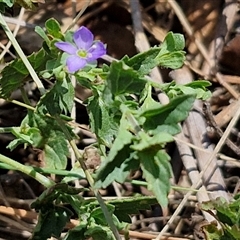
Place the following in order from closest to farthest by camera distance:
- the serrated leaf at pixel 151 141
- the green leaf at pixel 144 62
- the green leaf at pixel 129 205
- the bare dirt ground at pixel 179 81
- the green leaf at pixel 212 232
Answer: the serrated leaf at pixel 151 141 → the green leaf at pixel 144 62 → the green leaf at pixel 129 205 → the green leaf at pixel 212 232 → the bare dirt ground at pixel 179 81

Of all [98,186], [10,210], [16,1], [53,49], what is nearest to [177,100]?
[98,186]

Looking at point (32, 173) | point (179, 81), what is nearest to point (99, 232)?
point (32, 173)

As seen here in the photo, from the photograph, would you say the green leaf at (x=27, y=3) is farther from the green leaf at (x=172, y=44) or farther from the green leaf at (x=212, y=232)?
the green leaf at (x=212, y=232)

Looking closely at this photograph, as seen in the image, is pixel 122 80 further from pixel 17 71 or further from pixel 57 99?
pixel 17 71

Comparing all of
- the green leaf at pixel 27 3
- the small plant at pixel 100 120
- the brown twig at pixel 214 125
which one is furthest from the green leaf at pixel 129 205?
the green leaf at pixel 27 3

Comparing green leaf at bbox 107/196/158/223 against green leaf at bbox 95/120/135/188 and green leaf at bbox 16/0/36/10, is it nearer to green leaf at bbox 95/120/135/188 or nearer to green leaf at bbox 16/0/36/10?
green leaf at bbox 95/120/135/188

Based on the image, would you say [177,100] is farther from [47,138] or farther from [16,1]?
[16,1]

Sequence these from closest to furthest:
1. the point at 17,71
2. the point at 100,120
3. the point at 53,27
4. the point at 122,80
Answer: the point at 122,80 → the point at 53,27 → the point at 100,120 → the point at 17,71

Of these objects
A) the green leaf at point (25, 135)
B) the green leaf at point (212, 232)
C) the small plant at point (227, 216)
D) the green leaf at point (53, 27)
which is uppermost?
the green leaf at point (53, 27)
